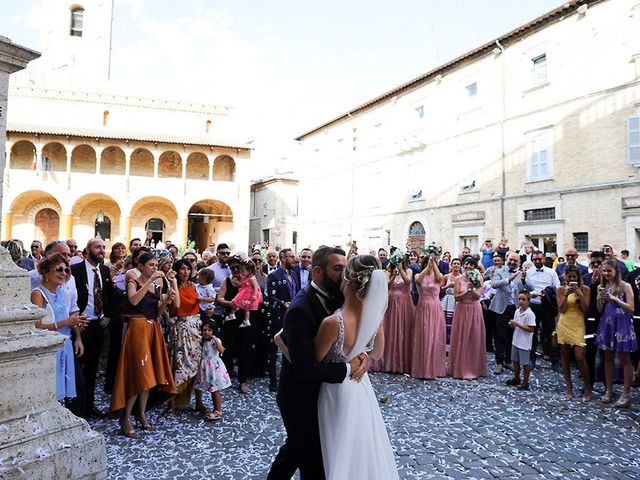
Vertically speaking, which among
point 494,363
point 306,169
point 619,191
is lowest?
point 494,363

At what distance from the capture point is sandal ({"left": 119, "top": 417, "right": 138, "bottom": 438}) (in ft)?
15.6

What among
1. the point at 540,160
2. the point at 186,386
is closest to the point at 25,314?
the point at 186,386

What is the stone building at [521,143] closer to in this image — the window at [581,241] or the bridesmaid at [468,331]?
the window at [581,241]

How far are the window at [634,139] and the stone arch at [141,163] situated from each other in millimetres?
27201

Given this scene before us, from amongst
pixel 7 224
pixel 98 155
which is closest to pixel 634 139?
pixel 98 155

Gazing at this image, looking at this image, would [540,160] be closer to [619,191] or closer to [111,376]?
[619,191]

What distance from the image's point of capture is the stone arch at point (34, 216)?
30.0 meters

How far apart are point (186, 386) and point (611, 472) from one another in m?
4.38

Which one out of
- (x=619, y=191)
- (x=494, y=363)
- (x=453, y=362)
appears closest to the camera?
(x=453, y=362)

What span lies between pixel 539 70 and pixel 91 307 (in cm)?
1877

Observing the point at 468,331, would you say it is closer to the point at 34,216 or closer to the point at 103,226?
the point at 103,226

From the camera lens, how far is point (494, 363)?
8961 mm

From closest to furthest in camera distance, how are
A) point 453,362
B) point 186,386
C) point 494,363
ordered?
point 186,386, point 453,362, point 494,363

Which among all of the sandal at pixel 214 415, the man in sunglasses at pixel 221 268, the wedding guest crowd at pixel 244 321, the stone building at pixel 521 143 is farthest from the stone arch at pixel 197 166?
the sandal at pixel 214 415
